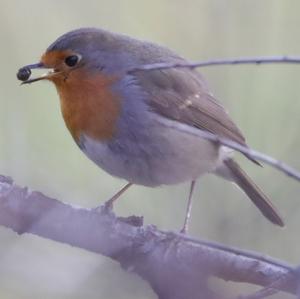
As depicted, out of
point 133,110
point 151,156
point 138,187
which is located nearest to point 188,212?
point 151,156

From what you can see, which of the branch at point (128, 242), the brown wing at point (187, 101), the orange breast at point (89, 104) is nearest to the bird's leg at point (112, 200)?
the orange breast at point (89, 104)

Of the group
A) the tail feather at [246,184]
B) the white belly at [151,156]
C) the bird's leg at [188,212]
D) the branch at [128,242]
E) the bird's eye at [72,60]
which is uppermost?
the bird's eye at [72,60]

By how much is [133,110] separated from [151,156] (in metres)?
0.24

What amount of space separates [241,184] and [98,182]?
816 millimetres

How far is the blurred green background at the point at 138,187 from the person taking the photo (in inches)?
98.3

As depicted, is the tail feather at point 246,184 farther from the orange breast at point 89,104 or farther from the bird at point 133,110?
the orange breast at point 89,104

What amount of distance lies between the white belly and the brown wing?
0.17m

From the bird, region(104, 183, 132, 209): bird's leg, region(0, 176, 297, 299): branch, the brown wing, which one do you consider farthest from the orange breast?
region(0, 176, 297, 299): branch

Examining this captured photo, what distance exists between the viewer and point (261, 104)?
15.5 ft

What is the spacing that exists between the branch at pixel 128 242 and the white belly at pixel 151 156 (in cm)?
64

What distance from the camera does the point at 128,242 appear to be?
3.03 metres

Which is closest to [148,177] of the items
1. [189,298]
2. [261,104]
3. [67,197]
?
[67,197]

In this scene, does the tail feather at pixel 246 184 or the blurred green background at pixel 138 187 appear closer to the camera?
the blurred green background at pixel 138 187

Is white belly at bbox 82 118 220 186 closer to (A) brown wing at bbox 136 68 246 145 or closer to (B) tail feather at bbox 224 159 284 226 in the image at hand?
(A) brown wing at bbox 136 68 246 145
